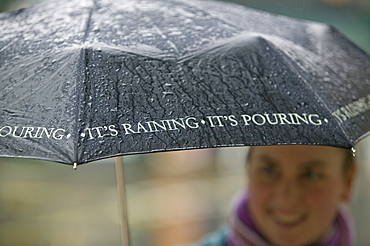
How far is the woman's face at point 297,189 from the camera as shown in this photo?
9.18 ft

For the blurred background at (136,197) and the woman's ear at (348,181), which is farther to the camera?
the blurred background at (136,197)

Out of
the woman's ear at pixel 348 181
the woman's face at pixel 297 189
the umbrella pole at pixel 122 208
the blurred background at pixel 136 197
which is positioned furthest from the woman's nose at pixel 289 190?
the blurred background at pixel 136 197

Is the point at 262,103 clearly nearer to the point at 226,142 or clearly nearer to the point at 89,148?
the point at 226,142

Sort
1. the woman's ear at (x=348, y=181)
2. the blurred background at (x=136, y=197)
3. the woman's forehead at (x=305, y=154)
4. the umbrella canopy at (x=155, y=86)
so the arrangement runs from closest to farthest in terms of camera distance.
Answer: the umbrella canopy at (x=155, y=86) → the woman's forehead at (x=305, y=154) → the woman's ear at (x=348, y=181) → the blurred background at (x=136, y=197)

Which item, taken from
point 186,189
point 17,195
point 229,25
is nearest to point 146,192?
point 186,189

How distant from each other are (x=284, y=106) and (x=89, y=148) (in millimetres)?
553

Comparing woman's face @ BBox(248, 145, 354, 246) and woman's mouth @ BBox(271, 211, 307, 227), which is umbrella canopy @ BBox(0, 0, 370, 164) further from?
woman's mouth @ BBox(271, 211, 307, 227)

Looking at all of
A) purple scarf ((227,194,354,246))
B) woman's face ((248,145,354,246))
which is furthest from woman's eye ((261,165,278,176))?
purple scarf ((227,194,354,246))

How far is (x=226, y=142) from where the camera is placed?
1.71 m

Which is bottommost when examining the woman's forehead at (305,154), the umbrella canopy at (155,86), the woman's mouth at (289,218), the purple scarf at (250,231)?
the purple scarf at (250,231)

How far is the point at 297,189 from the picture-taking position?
2809 mm

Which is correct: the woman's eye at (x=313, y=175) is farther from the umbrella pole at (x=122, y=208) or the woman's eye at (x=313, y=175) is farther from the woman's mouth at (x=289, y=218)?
the umbrella pole at (x=122, y=208)

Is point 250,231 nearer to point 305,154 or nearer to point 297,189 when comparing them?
point 297,189

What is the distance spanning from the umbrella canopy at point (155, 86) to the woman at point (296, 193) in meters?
0.64
